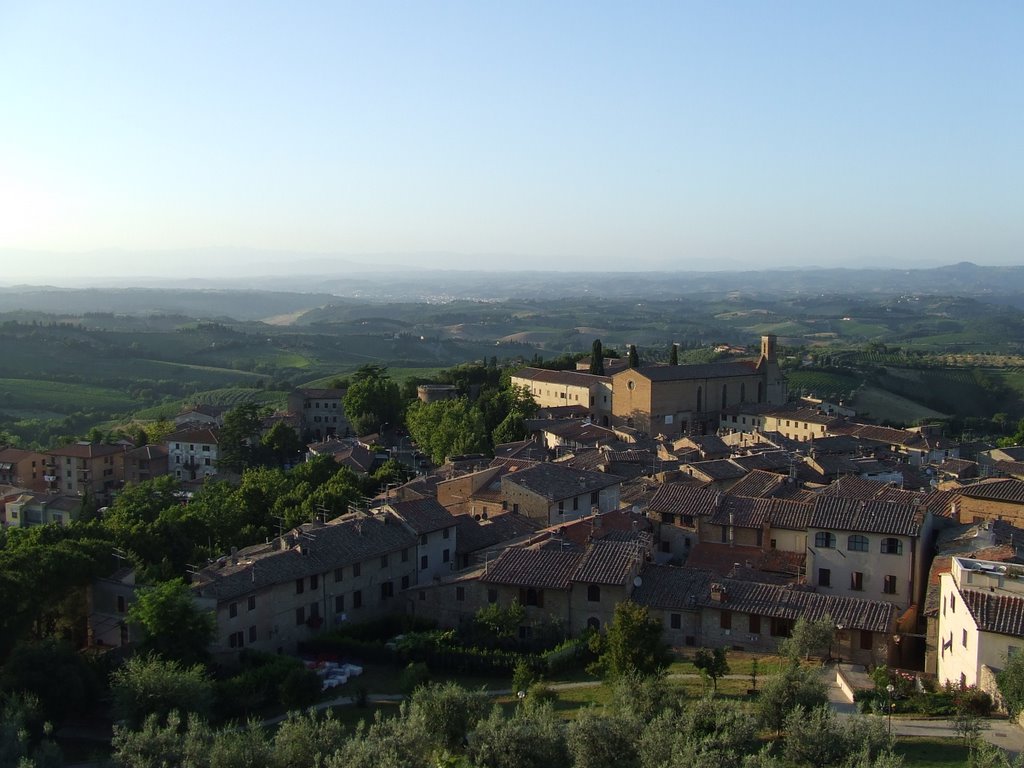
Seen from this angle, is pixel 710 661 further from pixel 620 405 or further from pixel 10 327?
pixel 10 327

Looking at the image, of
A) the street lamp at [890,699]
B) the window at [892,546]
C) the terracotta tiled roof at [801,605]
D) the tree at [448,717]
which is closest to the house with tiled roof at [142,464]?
the terracotta tiled roof at [801,605]

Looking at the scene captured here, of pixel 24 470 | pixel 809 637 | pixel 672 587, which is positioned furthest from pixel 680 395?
pixel 809 637

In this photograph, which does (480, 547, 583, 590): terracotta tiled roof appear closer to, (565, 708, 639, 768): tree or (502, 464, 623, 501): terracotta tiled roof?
(502, 464, 623, 501): terracotta tiled roof

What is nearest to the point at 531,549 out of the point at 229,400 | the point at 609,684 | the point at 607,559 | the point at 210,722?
the point at 607,559

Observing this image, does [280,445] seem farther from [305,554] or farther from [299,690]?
[299,690]

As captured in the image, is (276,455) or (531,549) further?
(276,455)

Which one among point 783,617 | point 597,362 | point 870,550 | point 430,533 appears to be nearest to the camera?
point 783,617

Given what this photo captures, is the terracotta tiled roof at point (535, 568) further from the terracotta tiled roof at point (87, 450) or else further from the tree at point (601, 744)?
the terracotta tiled roof at point (87, 450)
